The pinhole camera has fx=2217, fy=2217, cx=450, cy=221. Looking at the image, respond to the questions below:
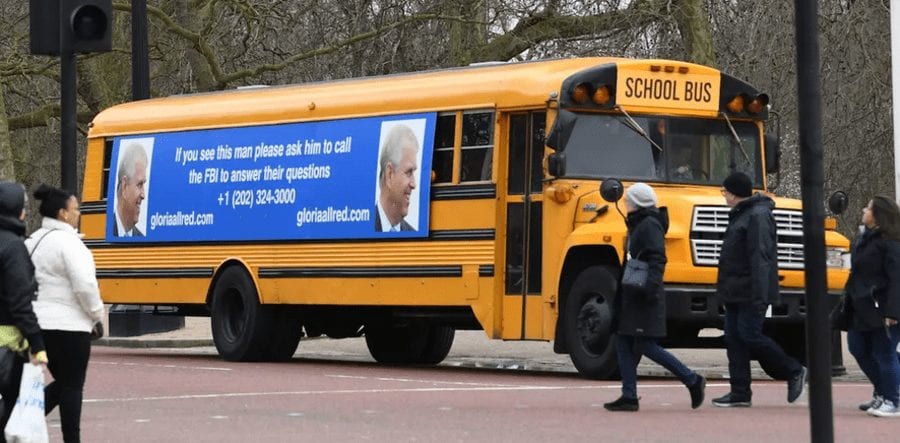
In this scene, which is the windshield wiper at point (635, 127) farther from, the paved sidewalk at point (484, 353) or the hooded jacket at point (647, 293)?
the hooded jacket at point (647, 293)

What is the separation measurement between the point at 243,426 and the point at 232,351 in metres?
8.14

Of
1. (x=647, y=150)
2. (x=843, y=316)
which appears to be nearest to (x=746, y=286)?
(x=843, y=316)

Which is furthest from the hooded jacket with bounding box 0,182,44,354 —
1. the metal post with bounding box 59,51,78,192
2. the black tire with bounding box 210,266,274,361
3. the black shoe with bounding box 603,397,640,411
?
the black tire with bounding box 210,266,274,361

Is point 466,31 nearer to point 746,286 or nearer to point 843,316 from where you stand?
point 746,286

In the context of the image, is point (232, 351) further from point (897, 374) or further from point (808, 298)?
point (808, 298)

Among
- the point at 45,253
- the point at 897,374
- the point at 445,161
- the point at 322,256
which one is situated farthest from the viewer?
the point at 322,256

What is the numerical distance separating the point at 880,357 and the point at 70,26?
5.62 metres

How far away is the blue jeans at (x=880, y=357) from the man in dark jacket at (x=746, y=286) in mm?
467

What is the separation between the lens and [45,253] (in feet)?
37.0

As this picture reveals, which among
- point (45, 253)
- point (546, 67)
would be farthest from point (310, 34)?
point (45, 253)

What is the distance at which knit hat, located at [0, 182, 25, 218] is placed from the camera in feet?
35.1

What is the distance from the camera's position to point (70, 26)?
45.3 ft

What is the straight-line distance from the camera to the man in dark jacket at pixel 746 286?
1487cm

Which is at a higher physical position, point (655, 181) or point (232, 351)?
point (655, 181)
